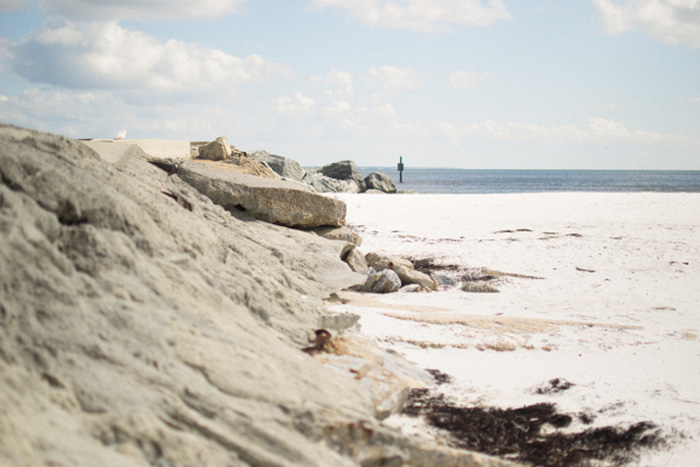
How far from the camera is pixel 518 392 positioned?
12.3 feet

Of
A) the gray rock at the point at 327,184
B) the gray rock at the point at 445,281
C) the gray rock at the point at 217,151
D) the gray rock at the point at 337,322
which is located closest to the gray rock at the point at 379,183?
the gray rock at the point at 327,184

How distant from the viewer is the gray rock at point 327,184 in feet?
90.6

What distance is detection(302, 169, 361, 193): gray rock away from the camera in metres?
27.6

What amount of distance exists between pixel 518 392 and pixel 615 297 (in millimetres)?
3834

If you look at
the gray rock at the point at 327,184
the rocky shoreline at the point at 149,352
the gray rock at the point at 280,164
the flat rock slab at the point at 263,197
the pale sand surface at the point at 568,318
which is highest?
the gray rock at the point at 280,164

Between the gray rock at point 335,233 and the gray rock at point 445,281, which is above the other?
the gray rock at point 335,233

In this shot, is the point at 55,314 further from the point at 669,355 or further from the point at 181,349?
the point at 669,355

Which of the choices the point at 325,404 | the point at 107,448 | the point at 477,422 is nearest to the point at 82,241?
the point at 107,448

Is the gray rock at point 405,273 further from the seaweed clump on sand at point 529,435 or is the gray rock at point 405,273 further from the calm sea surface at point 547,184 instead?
the calm sea surface at point 547,184

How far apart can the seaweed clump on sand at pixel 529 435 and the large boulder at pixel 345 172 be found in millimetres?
29496

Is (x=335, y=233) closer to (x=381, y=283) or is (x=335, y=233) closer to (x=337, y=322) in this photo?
(x=381, y=283)

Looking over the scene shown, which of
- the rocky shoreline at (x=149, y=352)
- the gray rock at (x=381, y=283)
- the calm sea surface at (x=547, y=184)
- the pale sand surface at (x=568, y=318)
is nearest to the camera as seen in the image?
the rocky shoreline at (x=149, y=352)

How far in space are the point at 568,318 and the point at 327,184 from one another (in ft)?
78.2

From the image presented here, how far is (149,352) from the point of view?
91.7 inches
